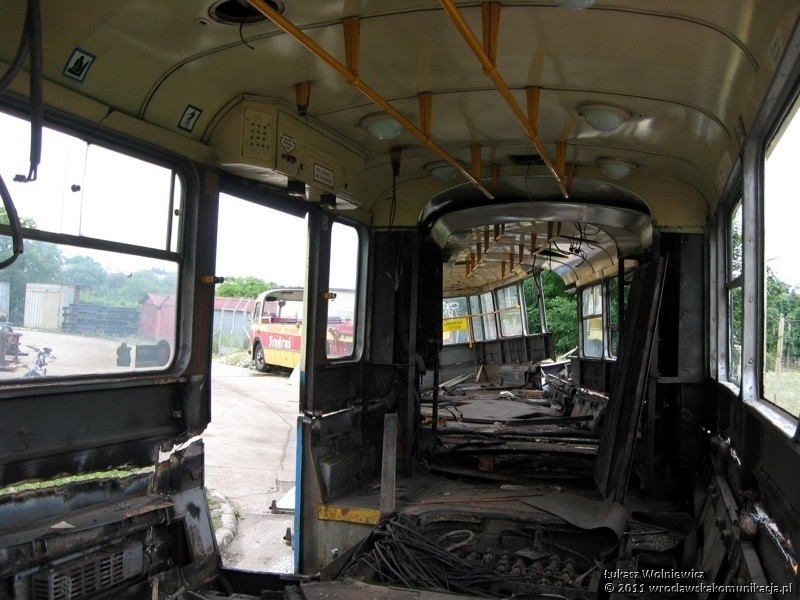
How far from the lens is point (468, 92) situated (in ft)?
13.7

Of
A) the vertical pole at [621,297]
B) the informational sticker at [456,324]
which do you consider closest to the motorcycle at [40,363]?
the vertical pole at [621,297]

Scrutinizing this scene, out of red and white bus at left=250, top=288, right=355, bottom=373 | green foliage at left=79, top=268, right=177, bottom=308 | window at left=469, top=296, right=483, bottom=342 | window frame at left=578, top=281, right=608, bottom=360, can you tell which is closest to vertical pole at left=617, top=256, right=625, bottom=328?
window frame at left=578, top=281, right=608, bottom=360

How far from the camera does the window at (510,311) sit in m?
15.3

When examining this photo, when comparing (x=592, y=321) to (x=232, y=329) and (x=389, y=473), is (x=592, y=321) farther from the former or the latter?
(x=232, y=329)

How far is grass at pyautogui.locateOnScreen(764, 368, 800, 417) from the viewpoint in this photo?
2.66 meters

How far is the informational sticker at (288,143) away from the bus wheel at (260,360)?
18510 mm

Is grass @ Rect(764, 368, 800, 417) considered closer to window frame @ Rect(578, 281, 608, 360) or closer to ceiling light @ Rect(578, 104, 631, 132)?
ceiling light @ Rect(578, 104, 631, 132)

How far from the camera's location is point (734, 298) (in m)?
4.79

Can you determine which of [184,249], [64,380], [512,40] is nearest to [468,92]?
[512,40]

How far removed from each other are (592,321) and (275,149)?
25.4ft

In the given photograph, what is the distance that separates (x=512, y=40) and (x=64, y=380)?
276cm

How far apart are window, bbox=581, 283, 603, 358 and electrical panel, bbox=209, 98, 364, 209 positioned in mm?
6475

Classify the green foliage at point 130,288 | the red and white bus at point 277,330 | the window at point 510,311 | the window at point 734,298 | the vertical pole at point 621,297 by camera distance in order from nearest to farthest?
the green foliage at point 130,288, the window at point 734,298, the vertical pole at point 621,297, the window at point 510,311, the red and white bus at point 277,330

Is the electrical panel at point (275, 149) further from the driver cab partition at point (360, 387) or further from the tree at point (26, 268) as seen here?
the tree at point (26, 268)
